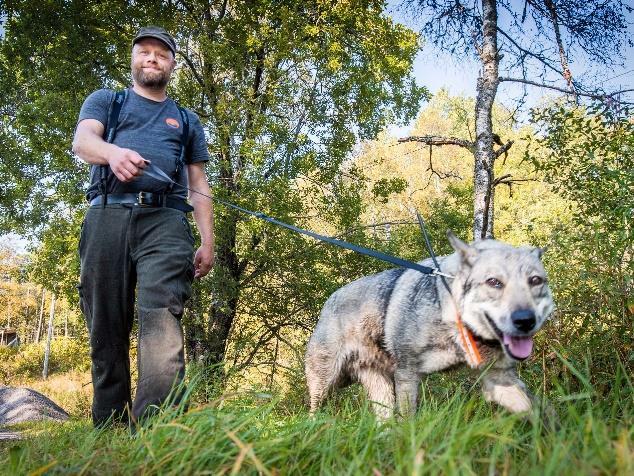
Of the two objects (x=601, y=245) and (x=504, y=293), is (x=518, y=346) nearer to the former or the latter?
(x=504, y=293)

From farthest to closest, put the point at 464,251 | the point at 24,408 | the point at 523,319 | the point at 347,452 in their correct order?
the point at 24,408 < the point at 464,251 < the point at 523,319 < the point at 347,452

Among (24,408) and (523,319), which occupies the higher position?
(523,319)

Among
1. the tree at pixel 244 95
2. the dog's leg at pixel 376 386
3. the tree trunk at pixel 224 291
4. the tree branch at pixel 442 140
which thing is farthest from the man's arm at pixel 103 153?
the tree trunk at pixel 224 291

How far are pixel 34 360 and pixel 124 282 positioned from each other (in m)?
40.8

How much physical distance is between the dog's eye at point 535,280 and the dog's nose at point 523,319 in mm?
249

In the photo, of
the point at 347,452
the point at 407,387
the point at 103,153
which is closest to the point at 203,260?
the point at 103,153

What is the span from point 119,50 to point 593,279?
10199mm

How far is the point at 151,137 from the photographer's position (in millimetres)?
3682

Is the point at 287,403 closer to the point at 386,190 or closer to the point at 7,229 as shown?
the point at 386,190

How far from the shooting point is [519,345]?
2961 mm

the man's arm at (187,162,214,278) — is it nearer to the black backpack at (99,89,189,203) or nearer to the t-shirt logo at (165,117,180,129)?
the black backpack at (99,89,189,203)

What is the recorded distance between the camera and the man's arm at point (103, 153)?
3.16 meters

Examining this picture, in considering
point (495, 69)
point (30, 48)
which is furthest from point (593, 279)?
point (30, 48)

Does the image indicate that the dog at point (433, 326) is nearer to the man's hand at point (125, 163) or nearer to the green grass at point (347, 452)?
the green grass at point (347, 452)
